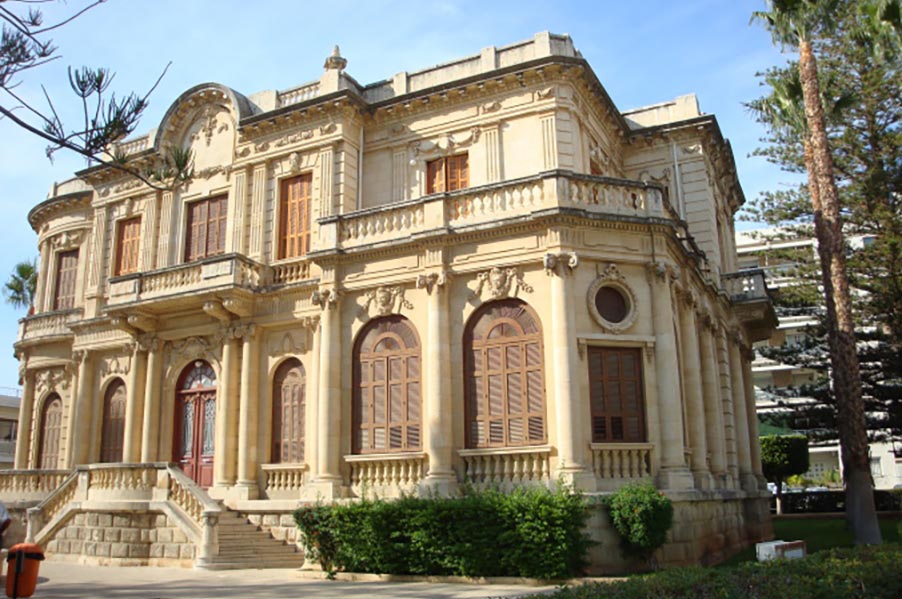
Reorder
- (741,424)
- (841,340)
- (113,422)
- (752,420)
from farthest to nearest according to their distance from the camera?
1. (752,420)
2. (741,424)
3. (113,422)
4. (841,340)

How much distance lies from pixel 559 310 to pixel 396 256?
166 inches

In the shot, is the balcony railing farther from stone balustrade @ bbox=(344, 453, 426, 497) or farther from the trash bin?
the trash bin

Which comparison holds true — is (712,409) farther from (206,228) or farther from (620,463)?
(206,228)

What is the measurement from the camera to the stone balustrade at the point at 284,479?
62.3 ft

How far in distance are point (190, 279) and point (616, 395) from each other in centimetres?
1144

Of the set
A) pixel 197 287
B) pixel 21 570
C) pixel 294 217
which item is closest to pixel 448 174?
pixel 294 217

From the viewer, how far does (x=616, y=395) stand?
Answer: 16.4 metres

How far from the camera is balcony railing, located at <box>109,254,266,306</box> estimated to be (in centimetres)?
2031

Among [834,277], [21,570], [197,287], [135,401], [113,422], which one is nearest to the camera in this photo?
[21,570]

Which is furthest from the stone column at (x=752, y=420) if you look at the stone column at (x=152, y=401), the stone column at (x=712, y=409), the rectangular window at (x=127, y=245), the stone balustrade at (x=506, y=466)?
the rectangular window at (x=127, y=245)

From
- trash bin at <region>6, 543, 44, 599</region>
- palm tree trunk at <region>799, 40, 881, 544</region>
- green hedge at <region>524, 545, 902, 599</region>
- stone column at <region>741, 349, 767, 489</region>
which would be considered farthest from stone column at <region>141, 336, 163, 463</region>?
stone column at <region>741, 349, 767, 489</region>

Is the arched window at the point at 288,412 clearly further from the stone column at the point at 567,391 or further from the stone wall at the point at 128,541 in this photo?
the stone column at the point at 567,391

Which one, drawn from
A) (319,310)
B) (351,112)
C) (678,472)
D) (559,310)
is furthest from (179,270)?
(678,472)

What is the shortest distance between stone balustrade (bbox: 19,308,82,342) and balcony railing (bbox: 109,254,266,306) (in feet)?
16.9
